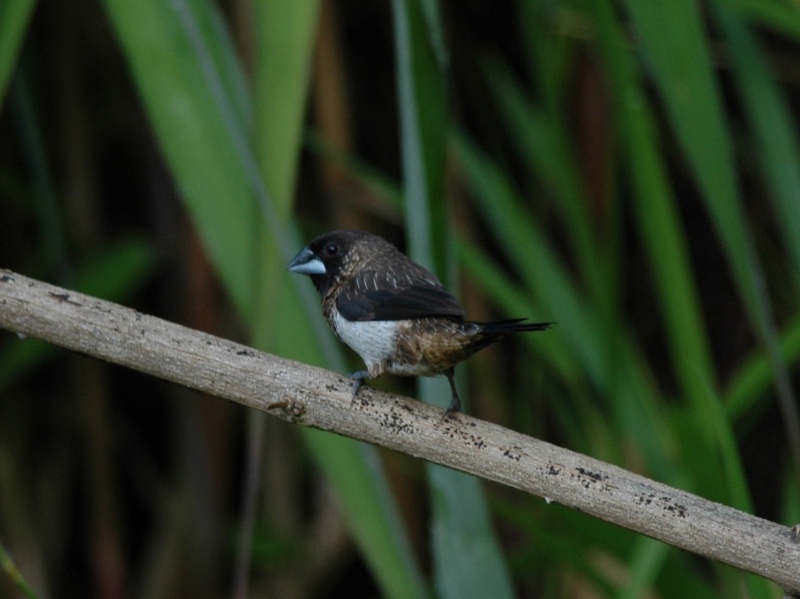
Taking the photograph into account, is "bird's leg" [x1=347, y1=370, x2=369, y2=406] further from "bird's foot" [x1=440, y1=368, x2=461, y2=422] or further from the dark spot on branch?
the dark spot on branch

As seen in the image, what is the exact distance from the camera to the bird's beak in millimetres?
1958

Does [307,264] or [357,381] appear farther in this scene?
[307,264]

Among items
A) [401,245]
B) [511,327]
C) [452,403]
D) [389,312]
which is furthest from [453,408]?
[401,245]

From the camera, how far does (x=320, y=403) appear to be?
138 cm

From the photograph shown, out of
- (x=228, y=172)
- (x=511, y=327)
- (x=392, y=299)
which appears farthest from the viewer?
(x=392, y=299)

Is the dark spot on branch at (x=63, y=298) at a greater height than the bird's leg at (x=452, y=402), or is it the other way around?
the dark spot on branch at (x=63, y=298)

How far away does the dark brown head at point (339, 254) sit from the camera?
2014 millimetres

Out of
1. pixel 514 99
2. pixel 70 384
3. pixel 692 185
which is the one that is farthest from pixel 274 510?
pixel 692 185

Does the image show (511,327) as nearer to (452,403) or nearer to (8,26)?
(452,403)

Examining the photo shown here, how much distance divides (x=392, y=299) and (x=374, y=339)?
0.08m

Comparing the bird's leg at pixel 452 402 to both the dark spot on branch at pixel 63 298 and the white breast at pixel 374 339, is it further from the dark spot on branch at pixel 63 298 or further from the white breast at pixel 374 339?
the dark spot on branch at pixel 63 298

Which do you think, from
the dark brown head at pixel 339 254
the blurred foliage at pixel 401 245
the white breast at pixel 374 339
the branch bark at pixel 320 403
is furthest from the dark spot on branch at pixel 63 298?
the dark brown head at pixel 339 254

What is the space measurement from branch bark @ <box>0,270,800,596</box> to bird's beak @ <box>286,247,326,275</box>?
0.57 meters

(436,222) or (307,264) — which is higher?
(436,222)
